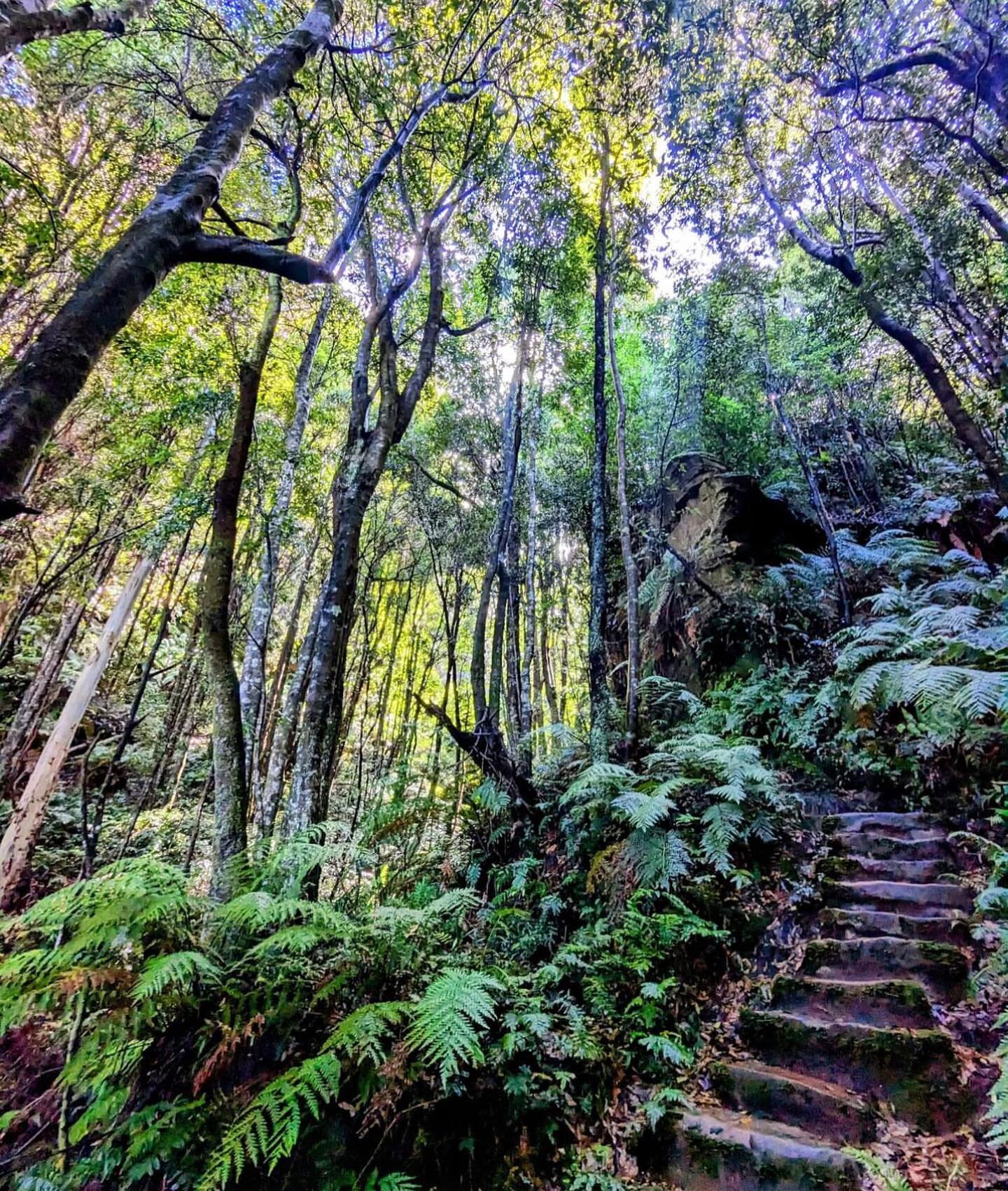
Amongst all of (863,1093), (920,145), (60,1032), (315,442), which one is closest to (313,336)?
(315,442)

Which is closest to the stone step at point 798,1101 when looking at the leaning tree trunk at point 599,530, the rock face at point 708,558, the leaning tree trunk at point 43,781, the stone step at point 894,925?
the stone step at point 894,925

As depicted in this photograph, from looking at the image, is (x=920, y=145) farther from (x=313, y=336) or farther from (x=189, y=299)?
(x=189, y=299)

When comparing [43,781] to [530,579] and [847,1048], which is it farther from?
[847,1048]

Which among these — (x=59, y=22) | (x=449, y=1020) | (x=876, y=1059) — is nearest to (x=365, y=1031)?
(x=449, y=1020)

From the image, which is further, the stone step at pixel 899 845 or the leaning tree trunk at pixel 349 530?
the stone step at pixel 899 845

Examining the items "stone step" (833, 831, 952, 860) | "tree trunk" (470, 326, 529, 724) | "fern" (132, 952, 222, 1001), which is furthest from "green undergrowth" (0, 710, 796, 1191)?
"tree trunk" (470, 326, 529, 724)

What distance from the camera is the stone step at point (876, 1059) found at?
102 inches

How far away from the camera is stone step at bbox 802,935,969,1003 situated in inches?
122

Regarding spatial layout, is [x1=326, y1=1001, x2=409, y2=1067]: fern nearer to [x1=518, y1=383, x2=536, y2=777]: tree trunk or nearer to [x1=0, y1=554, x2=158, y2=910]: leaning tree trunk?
[x1=0, y1=554, x2=158, y2=910]: leaning tree trunk

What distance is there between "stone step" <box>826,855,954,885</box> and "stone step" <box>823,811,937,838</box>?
30 cm

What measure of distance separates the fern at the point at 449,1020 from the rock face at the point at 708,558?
5.67 m

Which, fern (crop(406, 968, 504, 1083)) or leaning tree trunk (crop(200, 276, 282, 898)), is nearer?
fern (crop(406, 968, 504, 1083))

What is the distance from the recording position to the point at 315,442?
925 cm

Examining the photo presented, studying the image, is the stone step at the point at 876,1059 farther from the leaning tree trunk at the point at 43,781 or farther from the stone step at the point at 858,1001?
the leaning tree trunk at the point at 43,781
